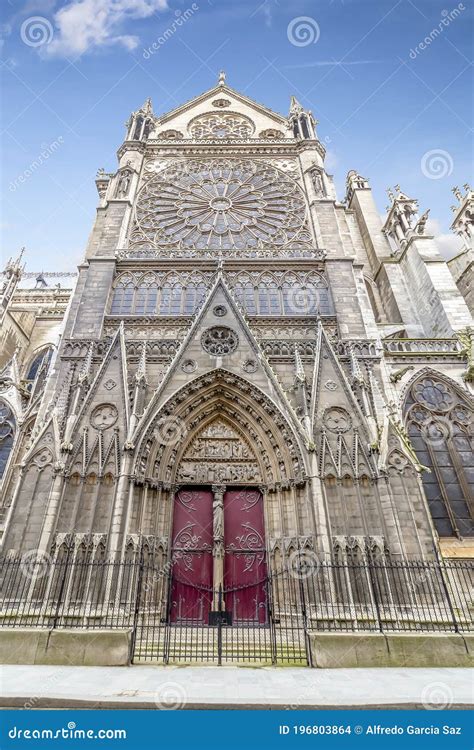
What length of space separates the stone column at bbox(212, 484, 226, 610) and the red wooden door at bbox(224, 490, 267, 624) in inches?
12.0

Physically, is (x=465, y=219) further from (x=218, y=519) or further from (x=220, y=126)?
(x=218, y=519)

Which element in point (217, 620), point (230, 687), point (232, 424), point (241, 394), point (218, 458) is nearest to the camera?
point (230, 687)

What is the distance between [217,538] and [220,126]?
24.0 meters

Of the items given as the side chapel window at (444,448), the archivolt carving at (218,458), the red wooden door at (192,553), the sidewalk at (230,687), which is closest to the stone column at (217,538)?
the red wooden door at (192,553)

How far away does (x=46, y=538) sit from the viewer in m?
9.80

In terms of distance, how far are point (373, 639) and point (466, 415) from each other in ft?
30.3

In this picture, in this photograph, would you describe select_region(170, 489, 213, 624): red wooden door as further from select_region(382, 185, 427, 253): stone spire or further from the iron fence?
select_region(382, 185, 427, 253): stone spire

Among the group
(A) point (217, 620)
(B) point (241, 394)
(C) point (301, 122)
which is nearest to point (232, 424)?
(B) point (241, 394)

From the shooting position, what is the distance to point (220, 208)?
19562mm

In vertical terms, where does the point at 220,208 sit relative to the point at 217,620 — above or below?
above

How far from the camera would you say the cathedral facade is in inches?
419

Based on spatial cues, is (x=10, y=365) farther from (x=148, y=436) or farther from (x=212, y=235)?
(x=212, y=235)

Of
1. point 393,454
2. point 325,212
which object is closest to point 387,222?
point 325,212

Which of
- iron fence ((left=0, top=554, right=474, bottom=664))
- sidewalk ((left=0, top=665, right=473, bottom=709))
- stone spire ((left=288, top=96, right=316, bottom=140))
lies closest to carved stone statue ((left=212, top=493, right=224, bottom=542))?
iron fence ((left=0, top=554, right=474, bottom=664))
